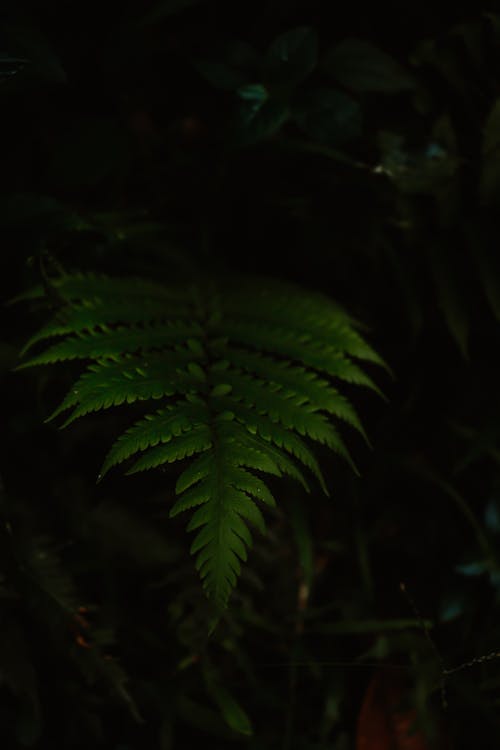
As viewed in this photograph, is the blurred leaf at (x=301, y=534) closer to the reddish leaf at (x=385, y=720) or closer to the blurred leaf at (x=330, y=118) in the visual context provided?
the reddish leaf at (x=385, y=720)

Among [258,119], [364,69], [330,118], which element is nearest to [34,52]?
[258,119]

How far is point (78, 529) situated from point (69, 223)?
75 centimetres

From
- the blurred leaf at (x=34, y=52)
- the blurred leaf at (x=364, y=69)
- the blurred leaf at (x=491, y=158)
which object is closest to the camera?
the blurred leaf at (x=34, y=52)

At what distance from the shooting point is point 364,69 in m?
1.80

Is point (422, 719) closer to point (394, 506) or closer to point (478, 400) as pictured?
point (394, 506)

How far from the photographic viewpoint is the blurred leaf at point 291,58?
1717 millimetres

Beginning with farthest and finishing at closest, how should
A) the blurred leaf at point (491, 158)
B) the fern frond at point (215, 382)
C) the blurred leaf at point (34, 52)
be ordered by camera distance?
the blurred leaf at point (491, 158), the blurred leaf at point (34, 52), the fern frond at point (215, 382)

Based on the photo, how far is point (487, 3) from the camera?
1908mm

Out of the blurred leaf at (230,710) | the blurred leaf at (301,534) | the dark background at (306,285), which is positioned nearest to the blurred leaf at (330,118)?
the dark background at (306,285)

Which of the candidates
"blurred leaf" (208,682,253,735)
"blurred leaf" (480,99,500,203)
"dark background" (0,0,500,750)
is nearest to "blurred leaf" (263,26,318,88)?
"dark background" (0,0,500,750)

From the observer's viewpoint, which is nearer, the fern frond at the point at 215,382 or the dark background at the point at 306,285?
the fern frond at the point at 215,382

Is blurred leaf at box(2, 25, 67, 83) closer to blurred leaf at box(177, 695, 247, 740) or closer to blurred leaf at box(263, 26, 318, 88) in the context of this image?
blurred leaf at box(263, 26, 318, 88)

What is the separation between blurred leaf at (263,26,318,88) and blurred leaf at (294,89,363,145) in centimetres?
7

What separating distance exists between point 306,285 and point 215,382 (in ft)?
2.50
